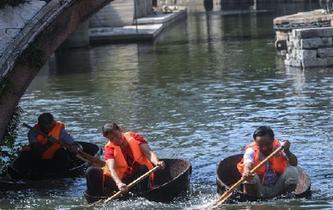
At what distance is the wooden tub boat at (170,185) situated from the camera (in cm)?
1315

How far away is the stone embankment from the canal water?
0.61 meters

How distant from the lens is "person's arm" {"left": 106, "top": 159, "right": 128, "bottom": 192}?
509 inches

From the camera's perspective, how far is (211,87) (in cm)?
2558

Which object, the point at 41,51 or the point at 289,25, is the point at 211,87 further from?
the point at 41,51

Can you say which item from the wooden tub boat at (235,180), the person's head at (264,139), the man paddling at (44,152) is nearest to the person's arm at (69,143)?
the man paddling at (44,152)

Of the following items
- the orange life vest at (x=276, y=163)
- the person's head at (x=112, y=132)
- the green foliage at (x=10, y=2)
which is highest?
the green foliage at (x=10, y=2)

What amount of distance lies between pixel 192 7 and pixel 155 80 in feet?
209

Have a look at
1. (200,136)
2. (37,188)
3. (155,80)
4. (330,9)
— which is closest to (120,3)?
(330,9)

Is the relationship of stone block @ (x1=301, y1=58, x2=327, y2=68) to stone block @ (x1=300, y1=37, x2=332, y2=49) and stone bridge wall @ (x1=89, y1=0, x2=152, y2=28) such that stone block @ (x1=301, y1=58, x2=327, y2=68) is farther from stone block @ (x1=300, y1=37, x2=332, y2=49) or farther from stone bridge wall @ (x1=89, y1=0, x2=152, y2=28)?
stone bridge wall @ (x1=89, y1=0, x2=152, y2=28)

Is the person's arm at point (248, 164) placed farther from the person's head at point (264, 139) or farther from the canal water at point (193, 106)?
the canal water at point (193, 106)

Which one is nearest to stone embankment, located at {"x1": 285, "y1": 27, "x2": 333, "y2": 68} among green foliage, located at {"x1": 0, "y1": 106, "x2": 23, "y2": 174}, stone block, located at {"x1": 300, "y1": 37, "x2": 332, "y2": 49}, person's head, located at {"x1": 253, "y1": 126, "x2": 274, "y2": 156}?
stone block, located at {"x1": 300, "y1": 37, "x2": 332, "y2": 49}

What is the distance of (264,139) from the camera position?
12609 mm

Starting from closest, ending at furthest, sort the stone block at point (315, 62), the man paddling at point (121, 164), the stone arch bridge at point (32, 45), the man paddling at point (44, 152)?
the man paddling at point (121, 164) < the stone arch bridge at point (32, 45) < the man paddling at point (44, 152) < the stone block at point (315, 62)

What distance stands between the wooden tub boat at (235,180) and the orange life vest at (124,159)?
3.60 feet
